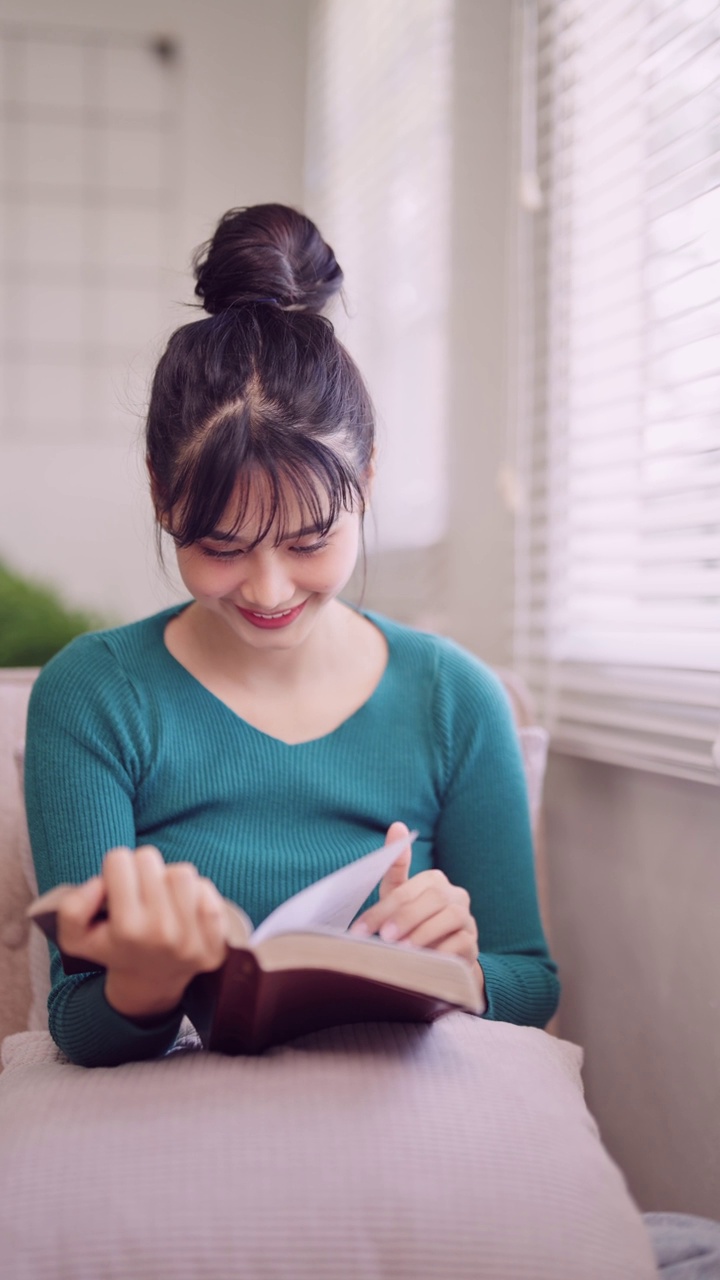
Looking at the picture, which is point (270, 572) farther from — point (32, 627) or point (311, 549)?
point (32, 627)

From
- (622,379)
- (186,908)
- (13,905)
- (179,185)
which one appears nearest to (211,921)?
(186,908)

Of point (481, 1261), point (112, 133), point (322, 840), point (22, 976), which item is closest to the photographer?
point (481, 1261)

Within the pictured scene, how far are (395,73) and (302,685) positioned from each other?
1.52m

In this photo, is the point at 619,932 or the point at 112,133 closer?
the point at 619,932

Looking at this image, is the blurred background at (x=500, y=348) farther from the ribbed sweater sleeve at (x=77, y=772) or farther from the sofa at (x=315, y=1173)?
the sofa at (x=315, y=1173)

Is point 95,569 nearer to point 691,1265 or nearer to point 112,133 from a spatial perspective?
point 112,133

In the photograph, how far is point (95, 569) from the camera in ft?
8.79

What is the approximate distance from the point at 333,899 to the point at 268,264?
24.7 inches

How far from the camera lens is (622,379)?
144cm

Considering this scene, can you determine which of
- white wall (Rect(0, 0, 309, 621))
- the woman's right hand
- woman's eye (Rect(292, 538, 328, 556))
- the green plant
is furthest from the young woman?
white wall (Rect(0, 0, 309, 621))

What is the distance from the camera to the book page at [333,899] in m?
0.67

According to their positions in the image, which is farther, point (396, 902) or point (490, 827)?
point (490, 827)

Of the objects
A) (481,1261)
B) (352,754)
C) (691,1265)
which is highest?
(352,754)

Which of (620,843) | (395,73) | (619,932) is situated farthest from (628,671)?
(395,73)
